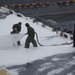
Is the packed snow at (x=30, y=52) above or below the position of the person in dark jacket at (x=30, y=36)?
below

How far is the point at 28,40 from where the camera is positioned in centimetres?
1398

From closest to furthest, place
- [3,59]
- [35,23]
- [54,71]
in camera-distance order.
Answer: [54,71]
[3,59]
[35,23]

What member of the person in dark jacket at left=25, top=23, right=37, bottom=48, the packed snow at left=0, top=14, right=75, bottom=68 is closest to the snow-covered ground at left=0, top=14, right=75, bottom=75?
the packed snow at left=0, top=14, right=75, bottom=68

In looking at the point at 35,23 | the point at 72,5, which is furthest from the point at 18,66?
the point at 72,5

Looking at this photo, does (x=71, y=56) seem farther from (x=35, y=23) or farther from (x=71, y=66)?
(x=35, y=23)

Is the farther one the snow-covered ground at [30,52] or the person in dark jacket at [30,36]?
the person in dark jacket at [30,36]

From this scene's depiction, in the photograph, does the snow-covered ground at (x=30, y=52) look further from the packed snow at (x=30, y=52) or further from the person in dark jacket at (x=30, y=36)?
the person in dark jacket at (x=30, y=36)

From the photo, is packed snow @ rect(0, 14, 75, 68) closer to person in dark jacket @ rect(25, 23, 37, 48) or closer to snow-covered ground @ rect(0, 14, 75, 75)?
snow-covered ground @ rect(0, 14, 75, 75)

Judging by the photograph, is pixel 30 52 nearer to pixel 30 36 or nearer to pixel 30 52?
pixel 30 52

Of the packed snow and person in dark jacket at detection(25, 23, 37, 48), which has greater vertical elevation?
person in dark jacket at detection(25, 23, 37, 48)

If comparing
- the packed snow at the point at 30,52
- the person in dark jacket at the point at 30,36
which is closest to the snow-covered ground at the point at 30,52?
the packed snow at the point at 30,52

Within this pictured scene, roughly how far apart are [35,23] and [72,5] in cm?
1629

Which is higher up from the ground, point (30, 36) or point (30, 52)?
point (30, 36)

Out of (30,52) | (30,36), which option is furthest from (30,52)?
(30,36)
